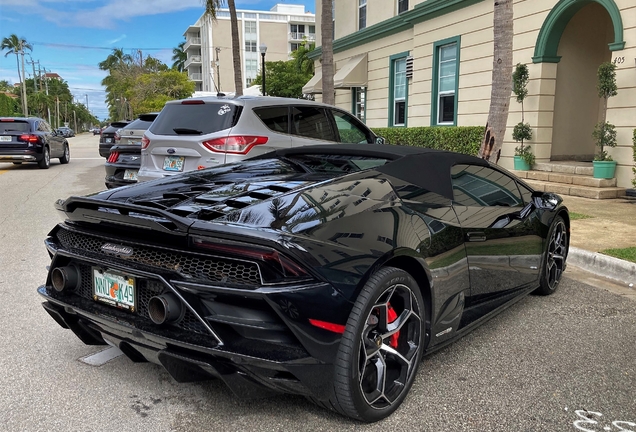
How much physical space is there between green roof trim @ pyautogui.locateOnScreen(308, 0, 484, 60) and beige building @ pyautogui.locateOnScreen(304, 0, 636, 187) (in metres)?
0.03

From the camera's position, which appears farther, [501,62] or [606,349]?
[501,62]

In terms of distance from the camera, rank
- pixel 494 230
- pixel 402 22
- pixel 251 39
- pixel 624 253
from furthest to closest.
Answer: pixel 251 39, pixel 402 22, pixel 624 253, pixel 494 230

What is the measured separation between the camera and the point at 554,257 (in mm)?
4918

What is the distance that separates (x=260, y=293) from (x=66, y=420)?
1294mm

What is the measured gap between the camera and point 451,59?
→ 51.3 feet

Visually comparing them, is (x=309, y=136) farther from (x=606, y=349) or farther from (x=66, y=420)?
(x=66, y=420)

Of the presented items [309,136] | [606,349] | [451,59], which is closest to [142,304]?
[606,349]

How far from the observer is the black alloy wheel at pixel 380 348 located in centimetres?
256

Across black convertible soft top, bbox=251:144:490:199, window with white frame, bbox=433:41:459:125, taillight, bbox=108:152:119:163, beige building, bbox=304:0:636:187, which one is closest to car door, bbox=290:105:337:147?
taillight, bbox=108:152:119:163

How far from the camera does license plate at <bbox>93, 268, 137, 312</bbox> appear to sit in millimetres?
2789

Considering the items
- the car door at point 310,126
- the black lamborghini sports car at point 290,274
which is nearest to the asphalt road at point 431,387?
the black lamborghini sports car at point 290,274

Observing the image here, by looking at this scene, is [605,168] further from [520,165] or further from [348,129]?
[348,129]

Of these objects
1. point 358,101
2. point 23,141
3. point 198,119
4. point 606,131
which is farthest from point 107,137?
point 606,131

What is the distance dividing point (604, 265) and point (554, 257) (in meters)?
1.22
